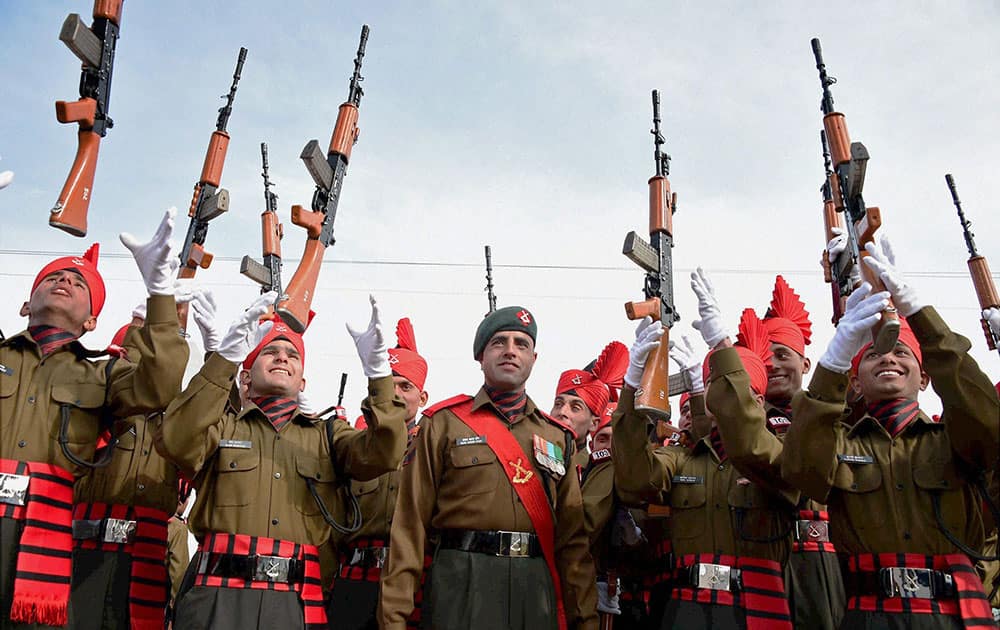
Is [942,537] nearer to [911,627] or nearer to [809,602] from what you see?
[911,627]

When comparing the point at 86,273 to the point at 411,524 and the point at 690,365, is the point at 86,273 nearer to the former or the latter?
the point at 411,524

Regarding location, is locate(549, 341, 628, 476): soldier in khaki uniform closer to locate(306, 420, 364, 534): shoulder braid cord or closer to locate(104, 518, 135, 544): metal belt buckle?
locate(306, 420, 364, 534): shoulder braid cord

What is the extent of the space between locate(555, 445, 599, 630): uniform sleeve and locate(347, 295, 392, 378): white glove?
134cm

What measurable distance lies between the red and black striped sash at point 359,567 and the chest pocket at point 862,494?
11.2ft

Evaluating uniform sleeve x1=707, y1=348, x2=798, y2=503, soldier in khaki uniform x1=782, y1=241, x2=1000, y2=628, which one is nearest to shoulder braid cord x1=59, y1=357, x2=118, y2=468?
uniform sleeve x1=707, y1=348, x2=798, y2=503

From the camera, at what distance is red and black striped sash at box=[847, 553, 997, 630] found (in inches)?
154

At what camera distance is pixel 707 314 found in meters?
4.92

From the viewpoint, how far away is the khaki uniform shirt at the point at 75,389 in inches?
179

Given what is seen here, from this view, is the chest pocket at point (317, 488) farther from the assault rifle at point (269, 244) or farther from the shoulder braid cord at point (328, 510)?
the assault rifle at point (269, 244)

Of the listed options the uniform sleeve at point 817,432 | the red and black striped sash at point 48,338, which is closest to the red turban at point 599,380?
the uniform sleeve at point 817,432

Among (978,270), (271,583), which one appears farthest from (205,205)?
(978,270)

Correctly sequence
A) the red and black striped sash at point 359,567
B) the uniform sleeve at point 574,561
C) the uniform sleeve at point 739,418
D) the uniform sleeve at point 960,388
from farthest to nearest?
the red and black striped sash at point 359,567
the uniform sleeve at point 574,561
the uniform sleeve at point 739,418
the uniform sleeve at point 960,388

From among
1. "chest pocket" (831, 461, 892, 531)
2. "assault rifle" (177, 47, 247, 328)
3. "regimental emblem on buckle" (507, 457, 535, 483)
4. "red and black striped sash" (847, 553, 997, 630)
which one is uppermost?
"assault rifle" (177, 47, 247, 328)

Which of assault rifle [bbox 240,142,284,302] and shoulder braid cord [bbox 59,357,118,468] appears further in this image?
assault rifle [bbox 240,142,284,302]
